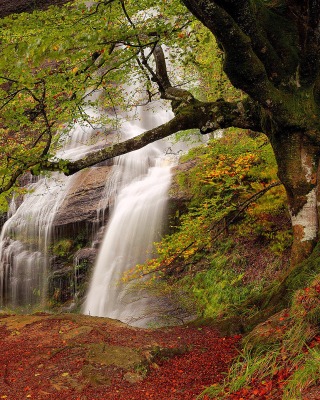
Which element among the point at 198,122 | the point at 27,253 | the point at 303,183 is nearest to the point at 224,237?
the point at 198,122

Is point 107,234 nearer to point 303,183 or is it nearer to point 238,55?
point 303,183

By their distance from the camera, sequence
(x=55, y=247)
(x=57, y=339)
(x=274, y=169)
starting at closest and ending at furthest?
(x=57, y=339) → (x=274, y=169) → (x=55, y=247)

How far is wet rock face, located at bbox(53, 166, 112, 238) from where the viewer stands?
43.4ft

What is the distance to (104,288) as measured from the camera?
10.9m

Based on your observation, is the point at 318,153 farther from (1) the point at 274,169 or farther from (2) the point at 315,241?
(1) the point at 274,169

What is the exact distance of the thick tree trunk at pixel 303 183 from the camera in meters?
4.12

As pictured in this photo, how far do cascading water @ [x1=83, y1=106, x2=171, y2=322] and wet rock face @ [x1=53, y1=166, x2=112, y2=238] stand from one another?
70 cm

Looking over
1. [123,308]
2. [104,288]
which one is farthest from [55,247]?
[123,308]

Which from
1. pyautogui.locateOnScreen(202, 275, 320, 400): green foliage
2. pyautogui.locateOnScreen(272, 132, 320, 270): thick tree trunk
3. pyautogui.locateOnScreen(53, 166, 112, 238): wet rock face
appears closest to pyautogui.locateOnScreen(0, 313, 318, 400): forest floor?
pyautogui.locateOnScreen(202, 275, 320, 400): green foliage

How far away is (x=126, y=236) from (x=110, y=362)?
7.44 metres

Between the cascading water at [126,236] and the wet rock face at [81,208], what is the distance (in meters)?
0.70

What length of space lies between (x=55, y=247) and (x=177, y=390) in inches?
460

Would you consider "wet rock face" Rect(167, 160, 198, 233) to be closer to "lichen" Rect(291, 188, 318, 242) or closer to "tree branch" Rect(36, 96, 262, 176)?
"tree branch" Rect(36, 96, 262, 176)

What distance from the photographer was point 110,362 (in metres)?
4.06
